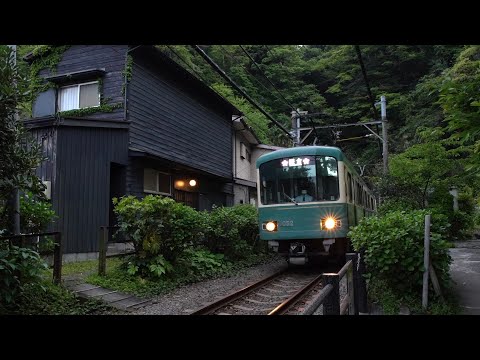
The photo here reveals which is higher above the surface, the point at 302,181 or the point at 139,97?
the point at 139,97

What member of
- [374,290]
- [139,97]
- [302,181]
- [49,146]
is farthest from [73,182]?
[374,290]

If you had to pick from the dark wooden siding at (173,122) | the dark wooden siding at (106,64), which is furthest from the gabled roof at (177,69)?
the dark wooden siding at (106,64)

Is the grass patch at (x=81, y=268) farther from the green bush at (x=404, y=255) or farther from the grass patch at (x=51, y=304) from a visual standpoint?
the green bush at (x=404, y=255)

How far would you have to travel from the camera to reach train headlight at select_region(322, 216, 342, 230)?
852 cm

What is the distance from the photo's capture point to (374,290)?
5758 mm

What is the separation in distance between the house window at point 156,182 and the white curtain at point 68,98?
3.09 m

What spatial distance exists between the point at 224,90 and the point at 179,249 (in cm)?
2172

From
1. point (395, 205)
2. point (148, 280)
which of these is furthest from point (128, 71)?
point (395, 205)

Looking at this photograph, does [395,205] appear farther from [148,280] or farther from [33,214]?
[33,214]

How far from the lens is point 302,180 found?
899 cm

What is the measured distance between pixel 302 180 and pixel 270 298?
3076 mm

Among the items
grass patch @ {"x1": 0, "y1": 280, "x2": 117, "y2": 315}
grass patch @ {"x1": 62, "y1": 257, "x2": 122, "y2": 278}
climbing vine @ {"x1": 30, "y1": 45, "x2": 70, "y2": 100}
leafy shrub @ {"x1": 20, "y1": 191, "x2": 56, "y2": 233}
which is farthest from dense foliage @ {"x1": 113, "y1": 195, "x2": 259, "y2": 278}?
climbing vine @ {"x1": 30, "y1": 45, "x2": 70, "y2": 100}
